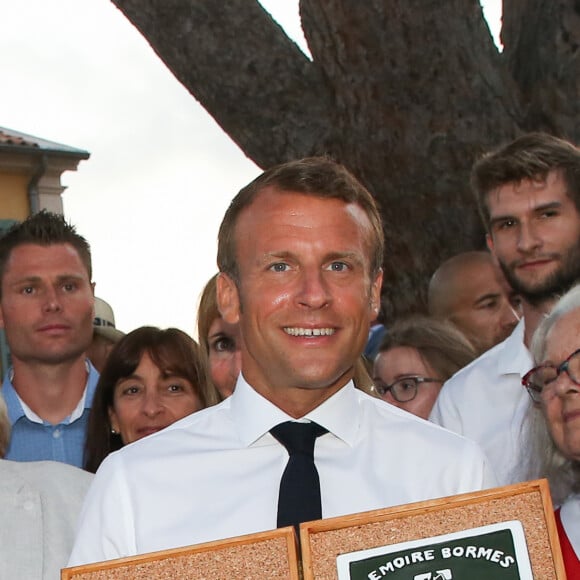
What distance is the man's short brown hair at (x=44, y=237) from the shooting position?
4.32 meters

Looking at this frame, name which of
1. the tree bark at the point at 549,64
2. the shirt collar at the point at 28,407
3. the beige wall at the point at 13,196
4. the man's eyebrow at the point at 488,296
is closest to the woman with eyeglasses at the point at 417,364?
the man's eyebrow at the point at 488,296

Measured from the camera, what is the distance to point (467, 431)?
12.1 feet

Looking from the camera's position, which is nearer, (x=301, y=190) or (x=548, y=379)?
(x=301, y=190)

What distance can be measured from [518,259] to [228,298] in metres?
1.43

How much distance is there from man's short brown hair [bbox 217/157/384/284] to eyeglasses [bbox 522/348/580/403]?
0.55m

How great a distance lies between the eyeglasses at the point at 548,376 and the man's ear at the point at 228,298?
79 cm

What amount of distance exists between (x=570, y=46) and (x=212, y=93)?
193 cm

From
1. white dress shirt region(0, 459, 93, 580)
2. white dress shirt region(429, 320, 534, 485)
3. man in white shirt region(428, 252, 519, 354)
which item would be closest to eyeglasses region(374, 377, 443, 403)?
white dress shirt region(429, 320, 534, 485)

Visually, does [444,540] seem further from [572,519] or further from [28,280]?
[28,280]

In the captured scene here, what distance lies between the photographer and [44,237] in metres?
4.32

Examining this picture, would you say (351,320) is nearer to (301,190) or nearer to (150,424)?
(301,190)

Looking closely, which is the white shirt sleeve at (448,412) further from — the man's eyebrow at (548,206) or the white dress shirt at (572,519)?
the white dress shirt at (572,519)

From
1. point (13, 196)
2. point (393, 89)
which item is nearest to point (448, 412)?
point (393, 89)

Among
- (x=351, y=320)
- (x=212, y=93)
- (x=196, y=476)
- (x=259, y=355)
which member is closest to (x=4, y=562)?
(x=196, y=476)
